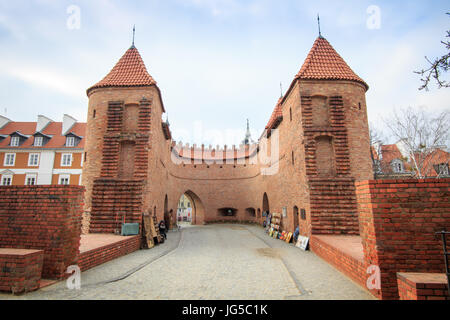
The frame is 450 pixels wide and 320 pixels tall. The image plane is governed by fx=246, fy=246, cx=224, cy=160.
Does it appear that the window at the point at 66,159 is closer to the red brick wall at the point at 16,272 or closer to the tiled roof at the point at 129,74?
the tiled roof at the point at 129,74

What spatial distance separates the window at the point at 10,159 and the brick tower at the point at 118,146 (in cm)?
1995

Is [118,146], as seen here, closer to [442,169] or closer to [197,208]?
[197,208]

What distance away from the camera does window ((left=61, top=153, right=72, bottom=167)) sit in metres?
26.1

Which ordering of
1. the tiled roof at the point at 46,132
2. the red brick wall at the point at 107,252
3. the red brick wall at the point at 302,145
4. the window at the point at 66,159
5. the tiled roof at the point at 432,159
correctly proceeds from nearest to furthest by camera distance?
the red brick wall at the point at 107,252
the red brick wall at the point at 302,145
the tiled roof at the point at 432,159
the window at the point at 66,159
the tiled roof at the point at 46,132

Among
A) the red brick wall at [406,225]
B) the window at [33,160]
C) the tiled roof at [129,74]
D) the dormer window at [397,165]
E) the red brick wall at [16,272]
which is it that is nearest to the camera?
the red brick wall at [406,225]

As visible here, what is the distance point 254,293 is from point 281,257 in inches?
161

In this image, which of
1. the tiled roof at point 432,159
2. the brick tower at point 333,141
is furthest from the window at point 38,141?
the tiled roof at point 432,159

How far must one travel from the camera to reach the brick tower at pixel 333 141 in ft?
32.9

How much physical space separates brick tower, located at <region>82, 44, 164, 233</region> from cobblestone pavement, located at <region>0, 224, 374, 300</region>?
3.04 m

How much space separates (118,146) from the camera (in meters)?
12.2

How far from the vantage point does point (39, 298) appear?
4648mm

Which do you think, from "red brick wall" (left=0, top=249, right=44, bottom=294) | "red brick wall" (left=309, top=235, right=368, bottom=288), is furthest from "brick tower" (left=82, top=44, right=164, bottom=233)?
"red brick wall" (left=309, top=235, right=368, bottom=288)

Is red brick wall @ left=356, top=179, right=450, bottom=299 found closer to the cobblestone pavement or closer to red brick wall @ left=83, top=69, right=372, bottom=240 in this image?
the cobblestone pavement
